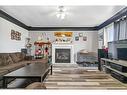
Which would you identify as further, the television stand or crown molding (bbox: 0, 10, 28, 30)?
crown molding (bbox: 0, 10, 28, 30)

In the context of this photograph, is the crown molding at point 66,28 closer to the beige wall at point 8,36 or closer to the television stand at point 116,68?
the beige wall at point 8,36

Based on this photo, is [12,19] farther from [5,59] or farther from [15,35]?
[5,59]

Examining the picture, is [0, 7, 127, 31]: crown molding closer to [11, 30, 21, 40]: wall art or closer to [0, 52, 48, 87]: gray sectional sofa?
[11, 30, 21, 40]: wall art

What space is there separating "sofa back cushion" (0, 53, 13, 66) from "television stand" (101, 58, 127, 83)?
7.55ft

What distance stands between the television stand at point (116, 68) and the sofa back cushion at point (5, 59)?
90.6 inches

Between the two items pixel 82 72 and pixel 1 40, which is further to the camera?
pixel 82 72

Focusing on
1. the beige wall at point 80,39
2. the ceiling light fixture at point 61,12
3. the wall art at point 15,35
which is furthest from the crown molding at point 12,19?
the ceiling light fixture at point 61,12

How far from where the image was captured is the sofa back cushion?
150 inches

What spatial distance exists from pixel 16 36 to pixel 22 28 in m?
0.37

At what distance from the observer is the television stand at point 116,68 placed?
3578 millimetres

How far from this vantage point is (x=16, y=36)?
4.36 meters

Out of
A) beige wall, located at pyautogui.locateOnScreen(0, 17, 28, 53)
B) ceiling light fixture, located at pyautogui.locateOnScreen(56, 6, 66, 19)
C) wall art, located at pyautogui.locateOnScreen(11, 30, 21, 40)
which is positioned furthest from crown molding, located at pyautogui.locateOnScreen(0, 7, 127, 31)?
ceiling light fixture, located at pyautogui.locateOnScreen(56, 6, 66, 19)
